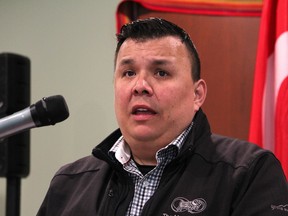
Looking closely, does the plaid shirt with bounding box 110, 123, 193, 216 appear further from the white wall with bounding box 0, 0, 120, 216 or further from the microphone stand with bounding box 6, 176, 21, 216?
the white wall with bounding box 0, 0, 120, 216

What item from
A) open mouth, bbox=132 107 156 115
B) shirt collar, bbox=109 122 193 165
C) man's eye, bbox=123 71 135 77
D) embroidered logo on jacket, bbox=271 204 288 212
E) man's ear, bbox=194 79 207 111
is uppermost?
man's eye, bbox=123 71 135 77

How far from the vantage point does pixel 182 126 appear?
1.48m

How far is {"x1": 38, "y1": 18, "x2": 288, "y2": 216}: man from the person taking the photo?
51.6 inches

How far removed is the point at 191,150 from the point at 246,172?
0.17m

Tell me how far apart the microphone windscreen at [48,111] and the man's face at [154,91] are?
493 mm

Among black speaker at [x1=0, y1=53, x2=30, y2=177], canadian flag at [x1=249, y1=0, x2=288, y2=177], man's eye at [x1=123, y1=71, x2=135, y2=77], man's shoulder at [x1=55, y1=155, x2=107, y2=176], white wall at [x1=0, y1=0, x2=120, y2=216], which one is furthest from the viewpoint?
white wall at [x1=0, y1=0, x2=120, y2=216]

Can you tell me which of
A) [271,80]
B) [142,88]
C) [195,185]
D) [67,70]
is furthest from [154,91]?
[67,70]

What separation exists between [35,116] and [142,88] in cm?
55

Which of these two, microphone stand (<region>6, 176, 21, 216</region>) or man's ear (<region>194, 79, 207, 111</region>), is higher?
man's ear (<region>194, 79, 207, 111</region>)

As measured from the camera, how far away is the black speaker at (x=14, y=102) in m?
0.85

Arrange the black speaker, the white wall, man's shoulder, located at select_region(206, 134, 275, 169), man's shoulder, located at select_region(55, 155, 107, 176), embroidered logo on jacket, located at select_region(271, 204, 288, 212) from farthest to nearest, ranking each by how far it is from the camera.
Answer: the white wall < man's shoulder, located at select_region(55, 155, 107, 176) < man's shoulder, located at select_region(206, 134, 275, 169) < embroidered logo on jacket, located at select_region(271, 204, 288, 212) < the black speaker

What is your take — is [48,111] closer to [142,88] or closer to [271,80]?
[142,88]

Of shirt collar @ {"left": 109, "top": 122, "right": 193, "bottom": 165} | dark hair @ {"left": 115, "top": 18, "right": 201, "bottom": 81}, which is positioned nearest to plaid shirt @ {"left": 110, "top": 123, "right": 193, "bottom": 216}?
shirt collar @ {"left": 109, "top": 122, "right": 193, "bottom": 165}

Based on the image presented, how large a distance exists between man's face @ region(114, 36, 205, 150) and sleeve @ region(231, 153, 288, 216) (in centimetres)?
26
